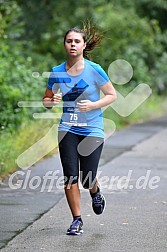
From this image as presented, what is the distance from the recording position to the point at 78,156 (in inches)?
310

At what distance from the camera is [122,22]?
87.0 ft

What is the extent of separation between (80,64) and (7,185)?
3749 mm

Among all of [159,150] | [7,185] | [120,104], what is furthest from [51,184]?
[120,104]

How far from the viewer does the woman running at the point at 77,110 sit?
7.77 metres

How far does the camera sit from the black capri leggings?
7773mm

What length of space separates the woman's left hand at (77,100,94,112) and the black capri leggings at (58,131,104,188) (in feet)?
1.04

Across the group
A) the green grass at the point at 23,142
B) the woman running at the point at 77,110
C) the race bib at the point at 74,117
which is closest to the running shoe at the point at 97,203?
the woman running at the point at 77,110

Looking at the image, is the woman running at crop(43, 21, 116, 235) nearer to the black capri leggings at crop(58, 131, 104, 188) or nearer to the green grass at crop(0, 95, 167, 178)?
the black capri leggings at crop(58, 131, 104, 188)

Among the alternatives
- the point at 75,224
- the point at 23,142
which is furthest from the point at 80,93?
the point at 23,142

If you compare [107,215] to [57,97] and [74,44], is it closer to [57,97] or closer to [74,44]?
[57,97]

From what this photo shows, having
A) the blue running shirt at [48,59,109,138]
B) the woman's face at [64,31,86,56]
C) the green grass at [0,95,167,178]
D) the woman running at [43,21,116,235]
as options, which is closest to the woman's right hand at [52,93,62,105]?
the woman running at [43,21,116,235]

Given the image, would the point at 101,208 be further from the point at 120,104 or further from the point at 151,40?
the point at 151,40

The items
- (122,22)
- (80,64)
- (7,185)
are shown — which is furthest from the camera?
(122,22)

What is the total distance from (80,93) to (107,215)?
1845 millimetres
